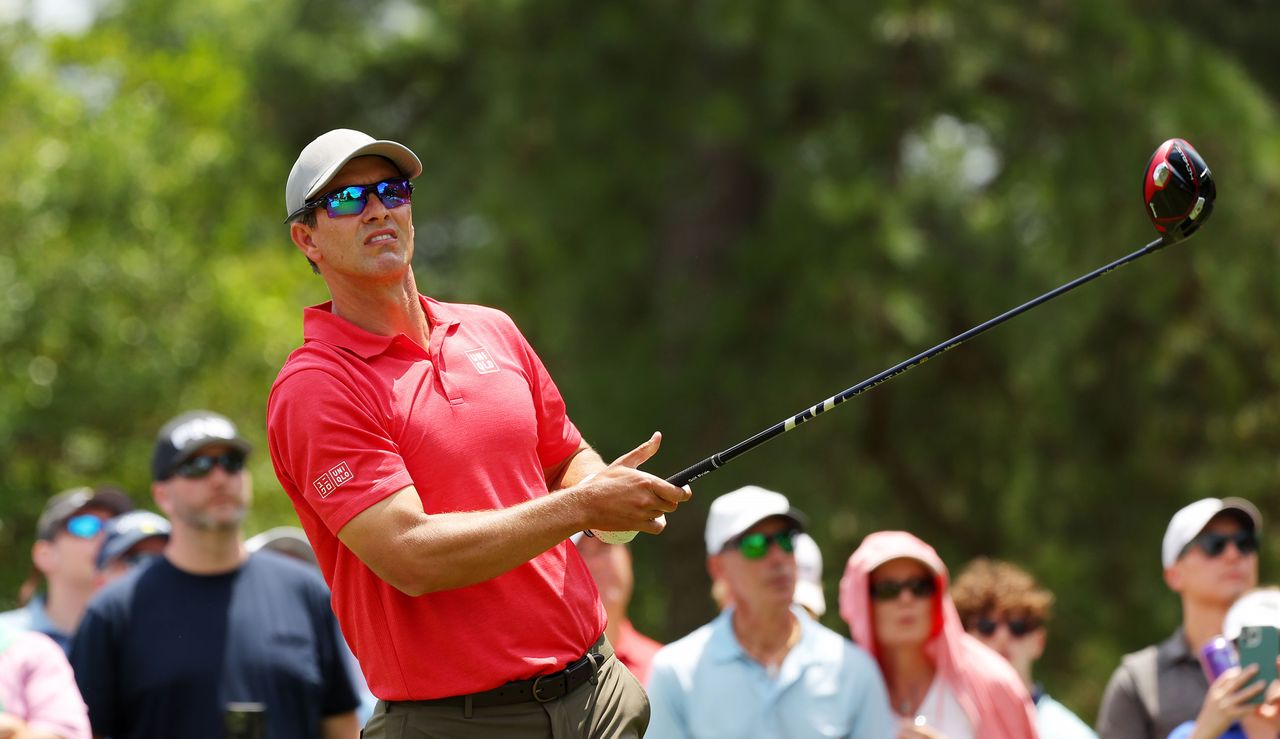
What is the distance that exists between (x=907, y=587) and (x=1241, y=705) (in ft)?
4.44

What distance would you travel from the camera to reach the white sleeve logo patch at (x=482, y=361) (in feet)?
13.1

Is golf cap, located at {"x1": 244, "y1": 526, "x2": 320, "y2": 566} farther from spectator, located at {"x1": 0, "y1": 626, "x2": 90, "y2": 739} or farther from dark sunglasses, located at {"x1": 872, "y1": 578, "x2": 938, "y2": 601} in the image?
dark sunglasses, located at {"x1": 872, "y1": 578, "x2": 938, "y2": 601}

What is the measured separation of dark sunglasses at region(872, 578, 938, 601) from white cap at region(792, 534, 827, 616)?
0.53 m

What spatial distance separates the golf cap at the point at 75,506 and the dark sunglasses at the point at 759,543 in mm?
3402

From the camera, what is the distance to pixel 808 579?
7531mm

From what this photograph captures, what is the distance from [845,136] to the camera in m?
14.4

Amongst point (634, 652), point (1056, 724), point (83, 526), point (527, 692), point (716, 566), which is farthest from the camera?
point (83, 526)

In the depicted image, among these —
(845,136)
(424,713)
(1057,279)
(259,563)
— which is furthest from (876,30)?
(424,713)

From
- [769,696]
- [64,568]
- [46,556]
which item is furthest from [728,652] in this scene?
[46,556]

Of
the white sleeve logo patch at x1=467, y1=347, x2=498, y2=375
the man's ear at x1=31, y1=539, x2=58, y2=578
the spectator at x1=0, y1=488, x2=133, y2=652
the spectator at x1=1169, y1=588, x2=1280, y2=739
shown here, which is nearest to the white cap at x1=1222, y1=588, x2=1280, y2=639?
the spectator at x1=1169, y1=588, x2=1280, y2=739

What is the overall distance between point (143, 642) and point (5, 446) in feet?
26.6

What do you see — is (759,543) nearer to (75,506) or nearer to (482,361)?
(482,361)

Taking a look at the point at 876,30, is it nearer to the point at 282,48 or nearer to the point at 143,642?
the point at 282,48

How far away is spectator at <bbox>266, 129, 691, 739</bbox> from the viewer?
3725 mm
